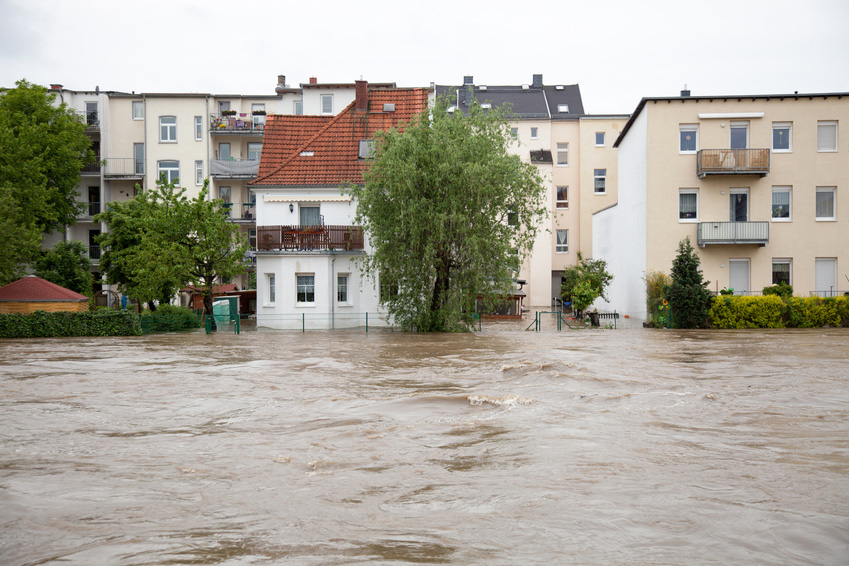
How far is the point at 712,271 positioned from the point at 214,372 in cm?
2584

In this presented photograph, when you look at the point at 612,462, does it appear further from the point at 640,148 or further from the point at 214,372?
the point at 640,148

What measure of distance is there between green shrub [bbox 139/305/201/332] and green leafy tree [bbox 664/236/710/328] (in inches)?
880

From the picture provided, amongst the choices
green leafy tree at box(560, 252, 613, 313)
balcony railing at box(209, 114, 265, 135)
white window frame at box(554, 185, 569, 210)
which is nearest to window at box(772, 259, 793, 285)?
green leafy tree at box(560, 252, 613, 313)

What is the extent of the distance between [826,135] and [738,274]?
786 cm

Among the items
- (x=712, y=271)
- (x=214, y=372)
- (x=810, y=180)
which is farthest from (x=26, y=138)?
(x=810, y=180)

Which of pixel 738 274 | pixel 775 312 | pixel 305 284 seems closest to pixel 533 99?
pixel 738 274

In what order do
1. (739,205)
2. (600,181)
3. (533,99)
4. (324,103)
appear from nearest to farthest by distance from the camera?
1. (739,205)
2. (324,103)
3. (600,181)
4. (533,99)

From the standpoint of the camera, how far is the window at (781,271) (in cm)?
3553

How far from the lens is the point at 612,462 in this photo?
885 centimetres

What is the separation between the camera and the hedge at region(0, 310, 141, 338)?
31.1 meters

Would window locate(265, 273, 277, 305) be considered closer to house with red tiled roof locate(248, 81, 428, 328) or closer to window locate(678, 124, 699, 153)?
house with red tiled roof locate(248, 81, 428, 328)

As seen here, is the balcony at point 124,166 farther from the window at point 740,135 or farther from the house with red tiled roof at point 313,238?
the window at point 740,135

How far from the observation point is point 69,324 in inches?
1251

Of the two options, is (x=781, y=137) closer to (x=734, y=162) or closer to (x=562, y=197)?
(x=734, y=162)
